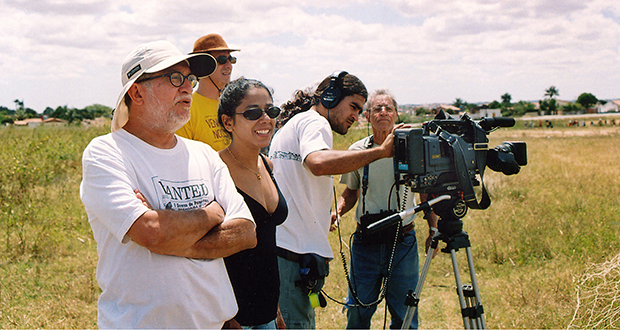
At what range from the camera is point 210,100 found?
313cm

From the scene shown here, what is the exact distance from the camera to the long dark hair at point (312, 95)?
268 cm

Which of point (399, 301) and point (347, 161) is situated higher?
point (347, 161)

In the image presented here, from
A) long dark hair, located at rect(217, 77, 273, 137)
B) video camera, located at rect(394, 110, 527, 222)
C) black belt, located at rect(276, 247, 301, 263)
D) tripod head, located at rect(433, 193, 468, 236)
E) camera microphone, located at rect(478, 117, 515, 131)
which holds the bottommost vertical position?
black belt, located at rect(276, 247, 301, 263)

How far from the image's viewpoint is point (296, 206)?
8.13 ft

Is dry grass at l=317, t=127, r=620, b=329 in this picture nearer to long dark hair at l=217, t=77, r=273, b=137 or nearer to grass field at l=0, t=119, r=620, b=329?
grass field at l=0, t=119, r=620, b=329

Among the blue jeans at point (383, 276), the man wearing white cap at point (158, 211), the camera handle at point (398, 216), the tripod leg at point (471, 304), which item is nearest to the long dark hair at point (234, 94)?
the man wearing white cap at point (158, 211)

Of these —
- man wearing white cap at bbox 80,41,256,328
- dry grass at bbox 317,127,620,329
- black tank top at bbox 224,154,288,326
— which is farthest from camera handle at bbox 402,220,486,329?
dry grass at bbox 317,127,620,329

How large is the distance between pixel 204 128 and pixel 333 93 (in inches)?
36.5

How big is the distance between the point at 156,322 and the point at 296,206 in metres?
1.09

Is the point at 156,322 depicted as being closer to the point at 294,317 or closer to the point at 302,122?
the point at 294,317

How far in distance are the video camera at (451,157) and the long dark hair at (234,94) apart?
77 cm

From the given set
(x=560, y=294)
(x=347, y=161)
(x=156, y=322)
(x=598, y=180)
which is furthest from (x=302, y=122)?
(x=598, y=180)

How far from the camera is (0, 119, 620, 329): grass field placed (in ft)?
12.3

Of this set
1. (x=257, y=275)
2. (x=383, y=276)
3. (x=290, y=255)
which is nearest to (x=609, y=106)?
(x=383, y=276)
